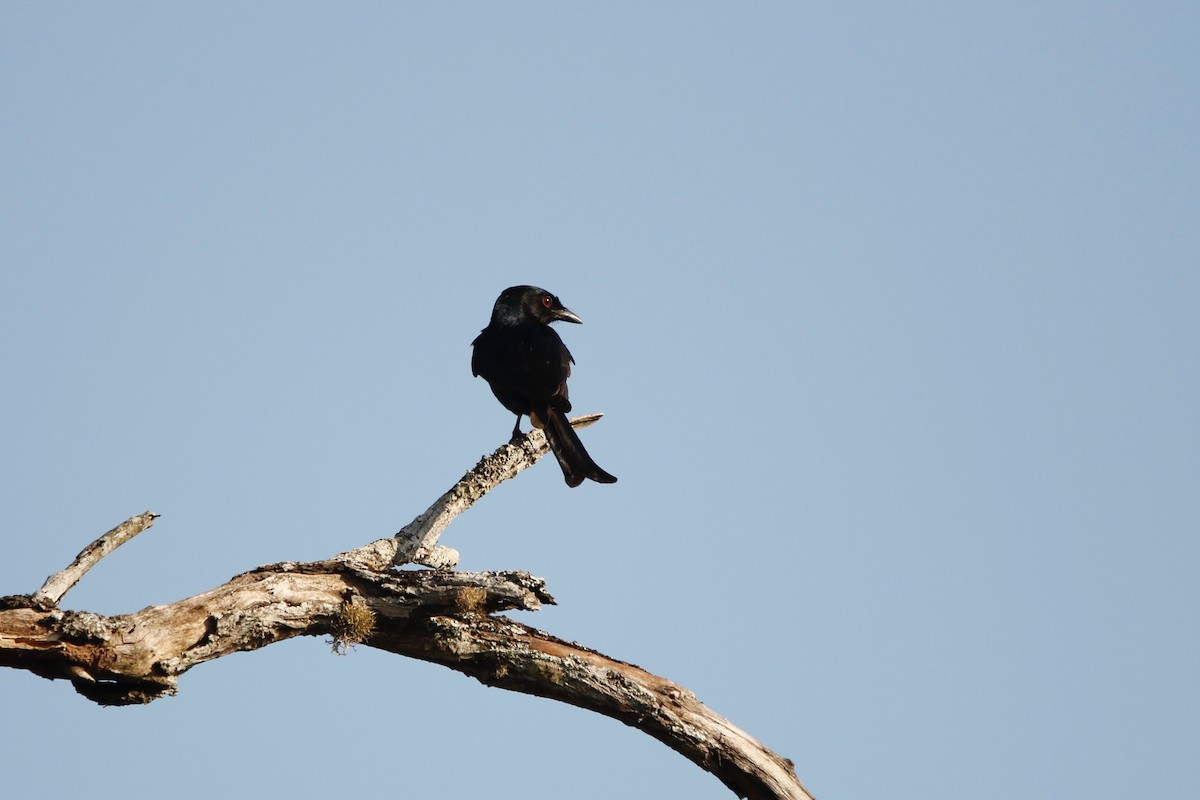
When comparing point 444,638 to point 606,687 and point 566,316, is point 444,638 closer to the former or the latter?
point 606,687

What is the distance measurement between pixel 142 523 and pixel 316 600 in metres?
0.75

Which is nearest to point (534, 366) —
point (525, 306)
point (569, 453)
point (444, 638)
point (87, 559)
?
point (569, 453)

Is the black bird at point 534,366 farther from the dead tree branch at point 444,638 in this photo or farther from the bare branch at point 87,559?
the bare branch at point 87,559

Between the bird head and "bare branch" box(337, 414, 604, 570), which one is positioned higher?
the bird head

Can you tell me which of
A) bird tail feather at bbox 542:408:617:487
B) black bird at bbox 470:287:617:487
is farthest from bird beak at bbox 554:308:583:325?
bird tail feather at bbox 542:408:617:487

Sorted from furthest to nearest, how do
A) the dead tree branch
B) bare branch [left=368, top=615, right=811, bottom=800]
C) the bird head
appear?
the bird head → bare branch [left=368, top=615, right=811, bottom=800] → the dead tree branch

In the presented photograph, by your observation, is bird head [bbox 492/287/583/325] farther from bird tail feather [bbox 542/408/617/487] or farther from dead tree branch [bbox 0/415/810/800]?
dead tree branch [bbox 0/415/810/800]

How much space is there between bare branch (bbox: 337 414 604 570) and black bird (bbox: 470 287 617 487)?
890mm

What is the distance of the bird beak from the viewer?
10.6m

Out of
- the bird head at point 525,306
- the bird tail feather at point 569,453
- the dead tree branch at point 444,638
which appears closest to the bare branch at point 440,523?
the dead tree branch at point 444,638

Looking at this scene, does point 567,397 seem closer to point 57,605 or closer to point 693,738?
point 693,738

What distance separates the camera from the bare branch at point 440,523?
5660 mm

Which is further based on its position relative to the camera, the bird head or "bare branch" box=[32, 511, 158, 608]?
the bird head

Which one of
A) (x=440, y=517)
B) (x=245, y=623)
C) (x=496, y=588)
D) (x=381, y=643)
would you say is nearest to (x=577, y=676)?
(x=496, y=588)
